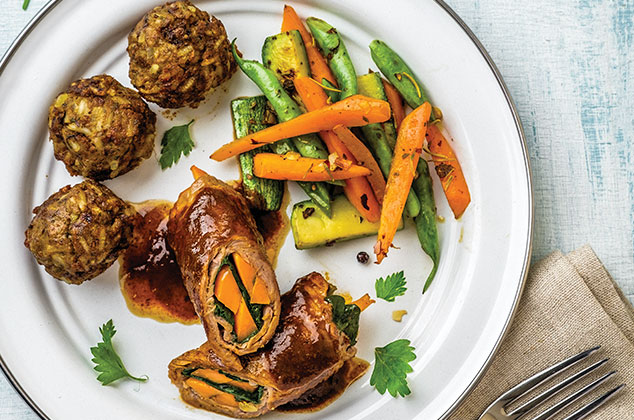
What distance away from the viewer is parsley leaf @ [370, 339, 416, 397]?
11.1 ft

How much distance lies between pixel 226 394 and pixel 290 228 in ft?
3.36

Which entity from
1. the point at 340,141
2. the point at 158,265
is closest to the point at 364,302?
the point at 340,141

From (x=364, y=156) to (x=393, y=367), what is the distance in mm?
1235

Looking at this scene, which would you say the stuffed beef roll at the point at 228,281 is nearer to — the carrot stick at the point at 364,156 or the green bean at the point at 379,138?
the carrot stick at the point at 364,156

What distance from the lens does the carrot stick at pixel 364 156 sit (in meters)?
3.27

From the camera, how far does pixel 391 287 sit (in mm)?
3420

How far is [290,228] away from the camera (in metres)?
3.58

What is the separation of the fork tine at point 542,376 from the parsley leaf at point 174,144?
2.37 m

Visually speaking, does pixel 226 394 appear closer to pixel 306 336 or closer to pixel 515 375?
pixel 306 336

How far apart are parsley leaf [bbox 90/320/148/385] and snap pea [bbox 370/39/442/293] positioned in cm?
193

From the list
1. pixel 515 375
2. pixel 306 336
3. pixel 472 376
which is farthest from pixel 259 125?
pixel 515 375

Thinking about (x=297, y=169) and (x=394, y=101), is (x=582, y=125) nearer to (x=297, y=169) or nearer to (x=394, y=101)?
(x=394, y=101)

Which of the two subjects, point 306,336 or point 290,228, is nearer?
point 306,336

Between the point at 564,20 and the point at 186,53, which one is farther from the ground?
the point at 186,53
